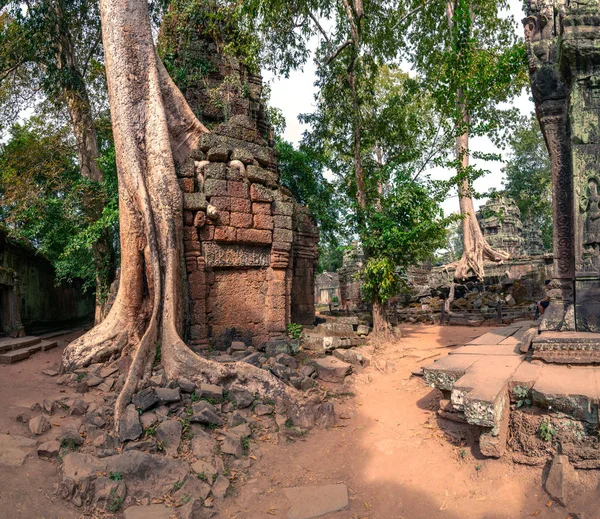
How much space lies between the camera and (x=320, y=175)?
1198cm

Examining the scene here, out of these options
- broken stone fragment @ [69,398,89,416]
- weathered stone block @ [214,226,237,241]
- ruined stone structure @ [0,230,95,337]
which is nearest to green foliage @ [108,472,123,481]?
broken stone fragment @ [69,398,89,416]

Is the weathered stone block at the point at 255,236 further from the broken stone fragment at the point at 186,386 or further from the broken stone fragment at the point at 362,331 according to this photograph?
the broken stone fragment at the point at 362,331

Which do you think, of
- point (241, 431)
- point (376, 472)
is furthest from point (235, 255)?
point (376, 472)

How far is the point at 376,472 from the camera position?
3562 millimetres

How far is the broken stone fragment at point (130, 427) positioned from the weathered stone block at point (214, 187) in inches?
123

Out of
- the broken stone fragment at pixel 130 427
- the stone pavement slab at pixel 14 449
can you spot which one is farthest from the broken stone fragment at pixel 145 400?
the stone pavement slab at pixel 14 449

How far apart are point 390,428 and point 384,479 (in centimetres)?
87

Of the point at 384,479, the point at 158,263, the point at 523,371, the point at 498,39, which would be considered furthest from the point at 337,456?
the point at 498,39

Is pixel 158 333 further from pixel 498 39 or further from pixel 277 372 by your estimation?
pixel 498 39

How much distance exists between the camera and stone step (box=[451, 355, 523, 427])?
2963 mm

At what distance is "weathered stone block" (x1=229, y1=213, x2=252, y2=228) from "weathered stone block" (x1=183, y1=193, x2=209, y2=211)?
1.36ft

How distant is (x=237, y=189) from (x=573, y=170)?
4090mm

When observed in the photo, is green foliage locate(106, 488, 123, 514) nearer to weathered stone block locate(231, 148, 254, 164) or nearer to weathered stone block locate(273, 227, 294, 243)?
weathered stone block locate(273, 227, 294, 243)

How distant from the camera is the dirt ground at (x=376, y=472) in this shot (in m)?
2.88
